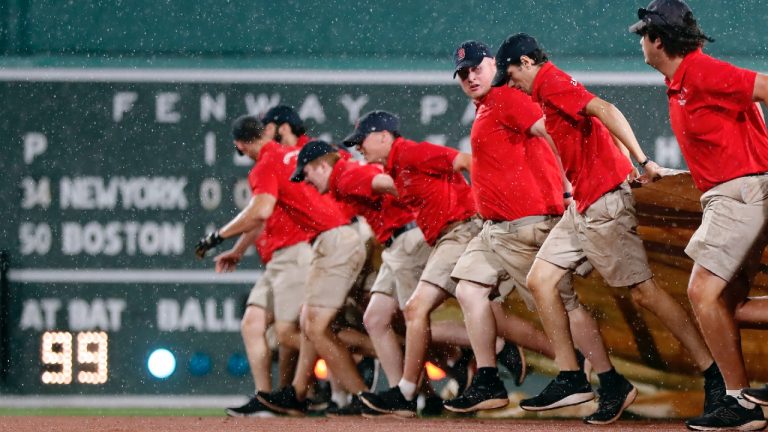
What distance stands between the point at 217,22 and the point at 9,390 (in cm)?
295

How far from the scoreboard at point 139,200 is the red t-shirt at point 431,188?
1.53 meters

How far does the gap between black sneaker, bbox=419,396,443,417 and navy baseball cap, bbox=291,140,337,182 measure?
63.9 inches

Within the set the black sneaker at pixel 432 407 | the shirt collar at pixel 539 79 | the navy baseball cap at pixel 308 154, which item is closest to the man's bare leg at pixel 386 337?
the black sneaker at pixel 432 407

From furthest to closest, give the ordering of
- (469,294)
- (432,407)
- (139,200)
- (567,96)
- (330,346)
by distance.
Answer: (139,200) < (432,407) < (330,346) < (469,294) < (567,96)

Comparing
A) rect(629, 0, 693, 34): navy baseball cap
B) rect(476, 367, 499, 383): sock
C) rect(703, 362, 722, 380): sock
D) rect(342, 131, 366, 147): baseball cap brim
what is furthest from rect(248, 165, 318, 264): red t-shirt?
rect(629, 0, 693, 34): navy baseball cap

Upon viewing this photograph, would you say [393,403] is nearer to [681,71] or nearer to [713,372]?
[713,372]

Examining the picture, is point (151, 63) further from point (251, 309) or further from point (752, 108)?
point (752, 108)

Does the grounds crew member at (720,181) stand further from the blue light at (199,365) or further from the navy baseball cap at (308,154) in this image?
the blue light at (199,365)

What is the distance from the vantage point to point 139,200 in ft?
32.0

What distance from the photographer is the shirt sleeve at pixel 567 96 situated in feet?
21.8

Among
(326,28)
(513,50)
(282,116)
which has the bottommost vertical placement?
(282,116)

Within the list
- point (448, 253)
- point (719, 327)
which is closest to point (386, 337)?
point (448, 253)

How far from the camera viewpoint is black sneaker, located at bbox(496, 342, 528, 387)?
8.51 m

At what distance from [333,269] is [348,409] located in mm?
876
